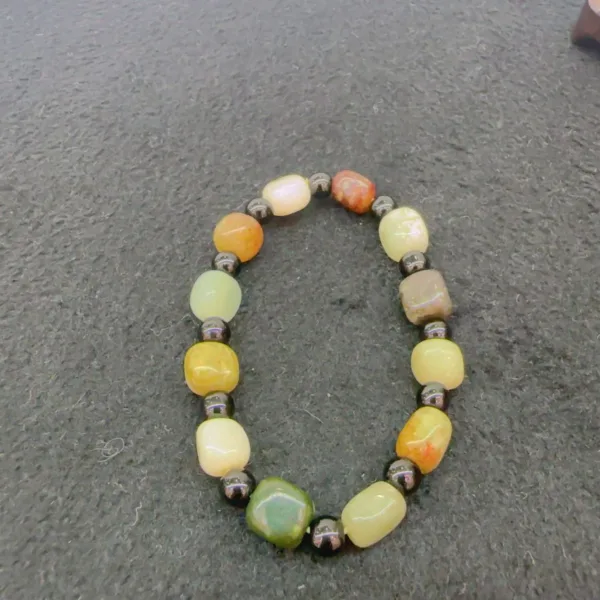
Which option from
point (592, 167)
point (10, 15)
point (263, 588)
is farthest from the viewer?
point (10, 15)

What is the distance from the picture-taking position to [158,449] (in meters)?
0.66

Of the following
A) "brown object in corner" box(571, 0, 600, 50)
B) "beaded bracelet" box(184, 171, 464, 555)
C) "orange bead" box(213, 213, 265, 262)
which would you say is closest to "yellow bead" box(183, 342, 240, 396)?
"beaded bracelet" box(184, 171, 464, 555)

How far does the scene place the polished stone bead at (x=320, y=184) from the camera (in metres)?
0.77

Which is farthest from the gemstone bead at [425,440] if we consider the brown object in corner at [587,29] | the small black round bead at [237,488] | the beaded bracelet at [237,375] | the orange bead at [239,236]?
the brown object in corner at [587,29]

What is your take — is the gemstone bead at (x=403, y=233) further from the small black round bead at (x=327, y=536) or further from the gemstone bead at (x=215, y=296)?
the small black round bead at (x=327, y=536)

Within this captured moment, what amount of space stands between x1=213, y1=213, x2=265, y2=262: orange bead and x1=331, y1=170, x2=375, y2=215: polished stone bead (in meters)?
0.09

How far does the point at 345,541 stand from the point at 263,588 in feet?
0.24

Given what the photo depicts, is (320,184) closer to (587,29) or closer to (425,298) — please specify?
(425,298)

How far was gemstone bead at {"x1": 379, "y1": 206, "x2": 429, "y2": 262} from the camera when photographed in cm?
74

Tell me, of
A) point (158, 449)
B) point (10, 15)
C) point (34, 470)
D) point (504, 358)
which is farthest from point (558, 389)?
point (10, 15)

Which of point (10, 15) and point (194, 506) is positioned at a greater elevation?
point (10, 15)

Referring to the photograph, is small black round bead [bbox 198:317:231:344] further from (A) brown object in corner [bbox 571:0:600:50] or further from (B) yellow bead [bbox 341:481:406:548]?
(A) brown object in corner [bbox 571:0:600:50]

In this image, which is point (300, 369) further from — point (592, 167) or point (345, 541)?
point (592, 167)

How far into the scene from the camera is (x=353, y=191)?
764 mm
